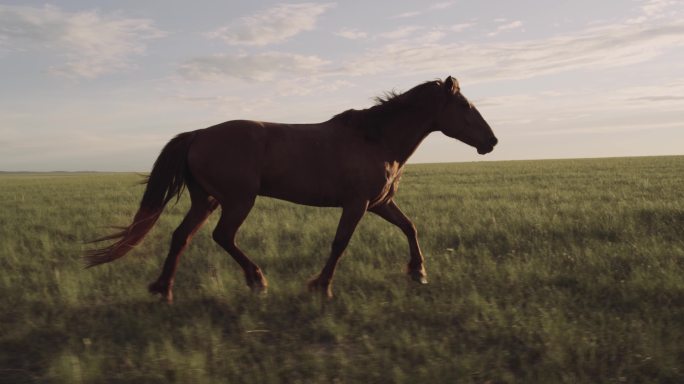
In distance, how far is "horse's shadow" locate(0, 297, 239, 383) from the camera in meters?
3.72

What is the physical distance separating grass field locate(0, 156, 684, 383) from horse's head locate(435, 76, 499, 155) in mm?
1412

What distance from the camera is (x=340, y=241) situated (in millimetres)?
5074

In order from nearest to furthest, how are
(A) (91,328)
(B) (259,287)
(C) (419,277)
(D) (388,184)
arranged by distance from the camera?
Answer: (A) (91,328), (B) (259,287), (D) (388,184), (C) (419,277)

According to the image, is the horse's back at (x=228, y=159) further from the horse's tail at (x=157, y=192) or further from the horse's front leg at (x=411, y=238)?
the horse's front leg at (x=411, y=238)

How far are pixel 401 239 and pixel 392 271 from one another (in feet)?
→ 5.57

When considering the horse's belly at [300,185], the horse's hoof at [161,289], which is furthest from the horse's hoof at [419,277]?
the horse's hoof at [161,289]

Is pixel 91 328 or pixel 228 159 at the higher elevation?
pixel 228 159

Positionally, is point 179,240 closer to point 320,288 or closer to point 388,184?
point 320,288

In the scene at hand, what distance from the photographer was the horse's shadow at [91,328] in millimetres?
3719

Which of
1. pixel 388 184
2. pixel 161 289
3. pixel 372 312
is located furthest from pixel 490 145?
pixel 161 289

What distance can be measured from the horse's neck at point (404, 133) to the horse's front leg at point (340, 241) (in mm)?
766

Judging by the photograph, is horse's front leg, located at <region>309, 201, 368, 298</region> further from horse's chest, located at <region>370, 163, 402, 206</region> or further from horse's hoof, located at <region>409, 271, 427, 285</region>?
horse's hoof, located at <region>409, 271, 427, 285</region>

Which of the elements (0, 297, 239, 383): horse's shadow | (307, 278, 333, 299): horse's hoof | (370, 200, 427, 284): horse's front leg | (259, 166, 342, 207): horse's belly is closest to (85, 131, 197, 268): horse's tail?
(0, 297, 239, 383): horse's shadow

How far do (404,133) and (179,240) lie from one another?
2.60 meters
